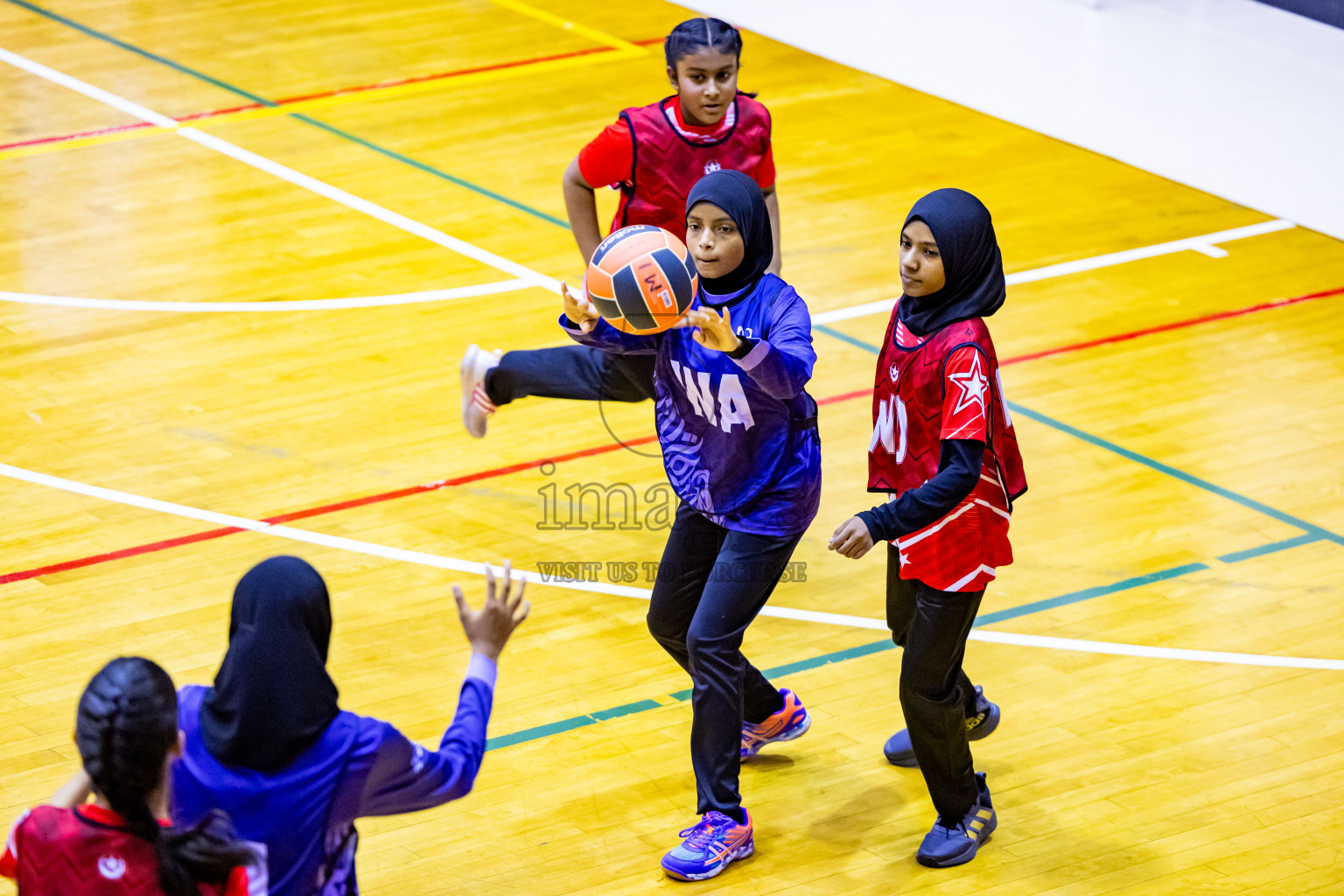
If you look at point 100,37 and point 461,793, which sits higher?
point 461,793

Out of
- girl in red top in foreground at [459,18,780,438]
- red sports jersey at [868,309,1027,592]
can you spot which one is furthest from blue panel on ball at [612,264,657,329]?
girl in red top in foreground at [459,18,780,438]

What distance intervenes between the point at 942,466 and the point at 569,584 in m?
2.36

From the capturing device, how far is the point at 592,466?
7.67 meters

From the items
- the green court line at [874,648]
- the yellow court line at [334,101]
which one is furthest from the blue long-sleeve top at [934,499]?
the yellow court line at [334,101]

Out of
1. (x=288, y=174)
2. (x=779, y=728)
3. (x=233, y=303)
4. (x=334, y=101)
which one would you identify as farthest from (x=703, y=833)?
(x=334, y=101)

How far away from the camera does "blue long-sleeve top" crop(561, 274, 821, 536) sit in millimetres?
4973

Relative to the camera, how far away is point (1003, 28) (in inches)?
571

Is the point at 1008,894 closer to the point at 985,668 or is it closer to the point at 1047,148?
the point at 985,668

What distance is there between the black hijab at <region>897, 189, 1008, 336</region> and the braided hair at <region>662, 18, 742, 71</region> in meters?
1.48

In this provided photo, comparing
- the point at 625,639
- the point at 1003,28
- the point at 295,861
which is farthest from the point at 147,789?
the point at 1003,28

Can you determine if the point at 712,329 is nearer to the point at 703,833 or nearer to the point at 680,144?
the point at 703,833

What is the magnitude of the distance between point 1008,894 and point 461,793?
2012 mm

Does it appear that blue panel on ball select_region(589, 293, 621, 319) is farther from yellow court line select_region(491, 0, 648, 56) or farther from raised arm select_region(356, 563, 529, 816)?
yellow court line select_region(491, 0, 648, 56)

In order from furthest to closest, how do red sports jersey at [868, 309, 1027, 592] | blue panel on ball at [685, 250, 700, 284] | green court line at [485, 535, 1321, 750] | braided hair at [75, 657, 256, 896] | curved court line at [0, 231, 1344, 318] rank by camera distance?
1. curved court line at [0, 231, 1344, 318]
2. green court line at [485, 535, 1321, 750]
3. blue panel on ball at [685, 250, 700, 284]
4. red sports jersey at [868, 309, 1027, 592]
5. braided hair at [75, 657, 256, 896]
